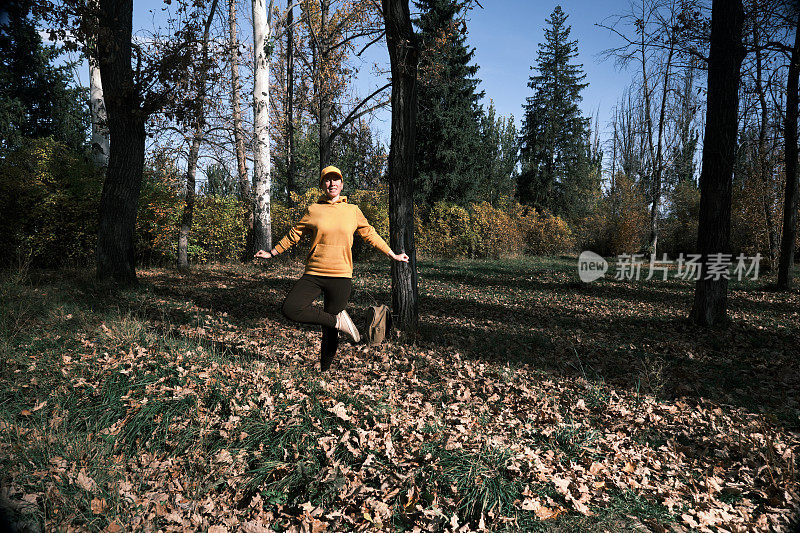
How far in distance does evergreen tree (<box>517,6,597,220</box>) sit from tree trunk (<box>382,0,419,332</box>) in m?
30.3

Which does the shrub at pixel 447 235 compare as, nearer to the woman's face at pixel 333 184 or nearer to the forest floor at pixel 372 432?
the forest floor at pixel 372 432

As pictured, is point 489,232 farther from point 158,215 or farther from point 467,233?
point 158,215

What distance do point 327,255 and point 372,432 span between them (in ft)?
5.71

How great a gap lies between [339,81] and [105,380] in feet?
50.9

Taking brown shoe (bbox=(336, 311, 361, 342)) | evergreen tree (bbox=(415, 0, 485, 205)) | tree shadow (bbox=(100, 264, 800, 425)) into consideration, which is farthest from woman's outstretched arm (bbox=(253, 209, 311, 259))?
evergreen tree (bbox=(415, 0, 485, 205))

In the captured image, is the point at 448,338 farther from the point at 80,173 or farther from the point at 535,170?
the point at 535,170

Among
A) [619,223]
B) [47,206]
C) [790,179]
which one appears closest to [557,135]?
[619,223]

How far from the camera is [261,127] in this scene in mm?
12914

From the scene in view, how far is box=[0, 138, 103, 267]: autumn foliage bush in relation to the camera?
9336 millimetres

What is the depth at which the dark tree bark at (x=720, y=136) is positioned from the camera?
24.6ft

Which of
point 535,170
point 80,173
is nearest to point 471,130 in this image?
point 535,170

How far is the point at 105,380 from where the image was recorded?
12.5 ft

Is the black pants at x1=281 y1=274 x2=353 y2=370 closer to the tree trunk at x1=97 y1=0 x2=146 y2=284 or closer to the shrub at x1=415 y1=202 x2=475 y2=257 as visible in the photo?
the tree trunk at x1=97 y1=0 x2=146 y2=284

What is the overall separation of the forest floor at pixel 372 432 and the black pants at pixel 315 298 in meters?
0.64
